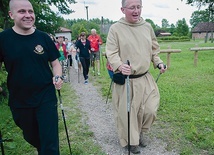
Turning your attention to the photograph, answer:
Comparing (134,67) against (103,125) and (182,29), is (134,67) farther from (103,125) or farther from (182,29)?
(182,29)

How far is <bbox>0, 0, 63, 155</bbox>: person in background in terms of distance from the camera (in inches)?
96.6

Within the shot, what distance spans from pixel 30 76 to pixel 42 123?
0.54m

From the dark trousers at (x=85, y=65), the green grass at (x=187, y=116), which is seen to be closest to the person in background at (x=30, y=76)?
the green grass at (x=187, y=116)

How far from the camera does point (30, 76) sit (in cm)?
250

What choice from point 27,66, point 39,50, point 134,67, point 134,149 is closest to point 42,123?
point 27,66

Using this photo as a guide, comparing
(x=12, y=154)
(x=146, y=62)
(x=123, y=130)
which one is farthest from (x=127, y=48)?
(x=12, y=154)

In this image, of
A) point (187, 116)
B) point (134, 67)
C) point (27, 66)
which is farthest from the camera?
point (187, 116)

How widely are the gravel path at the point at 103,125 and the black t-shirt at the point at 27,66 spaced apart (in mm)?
1746

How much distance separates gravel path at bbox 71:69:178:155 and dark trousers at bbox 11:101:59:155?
1.33 m

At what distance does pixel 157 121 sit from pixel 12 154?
283cm

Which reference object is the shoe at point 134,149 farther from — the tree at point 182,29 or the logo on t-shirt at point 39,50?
the tree at point 182,29

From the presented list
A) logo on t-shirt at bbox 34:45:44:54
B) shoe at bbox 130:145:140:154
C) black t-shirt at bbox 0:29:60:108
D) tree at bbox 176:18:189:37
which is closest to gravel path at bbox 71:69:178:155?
shoe at bbox 130:145:140:154

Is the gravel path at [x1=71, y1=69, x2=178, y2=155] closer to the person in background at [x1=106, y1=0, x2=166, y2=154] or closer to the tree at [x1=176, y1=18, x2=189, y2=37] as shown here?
the person in background at [x1=106, y1=0, x2=166, y2=154]

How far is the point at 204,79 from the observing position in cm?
884
